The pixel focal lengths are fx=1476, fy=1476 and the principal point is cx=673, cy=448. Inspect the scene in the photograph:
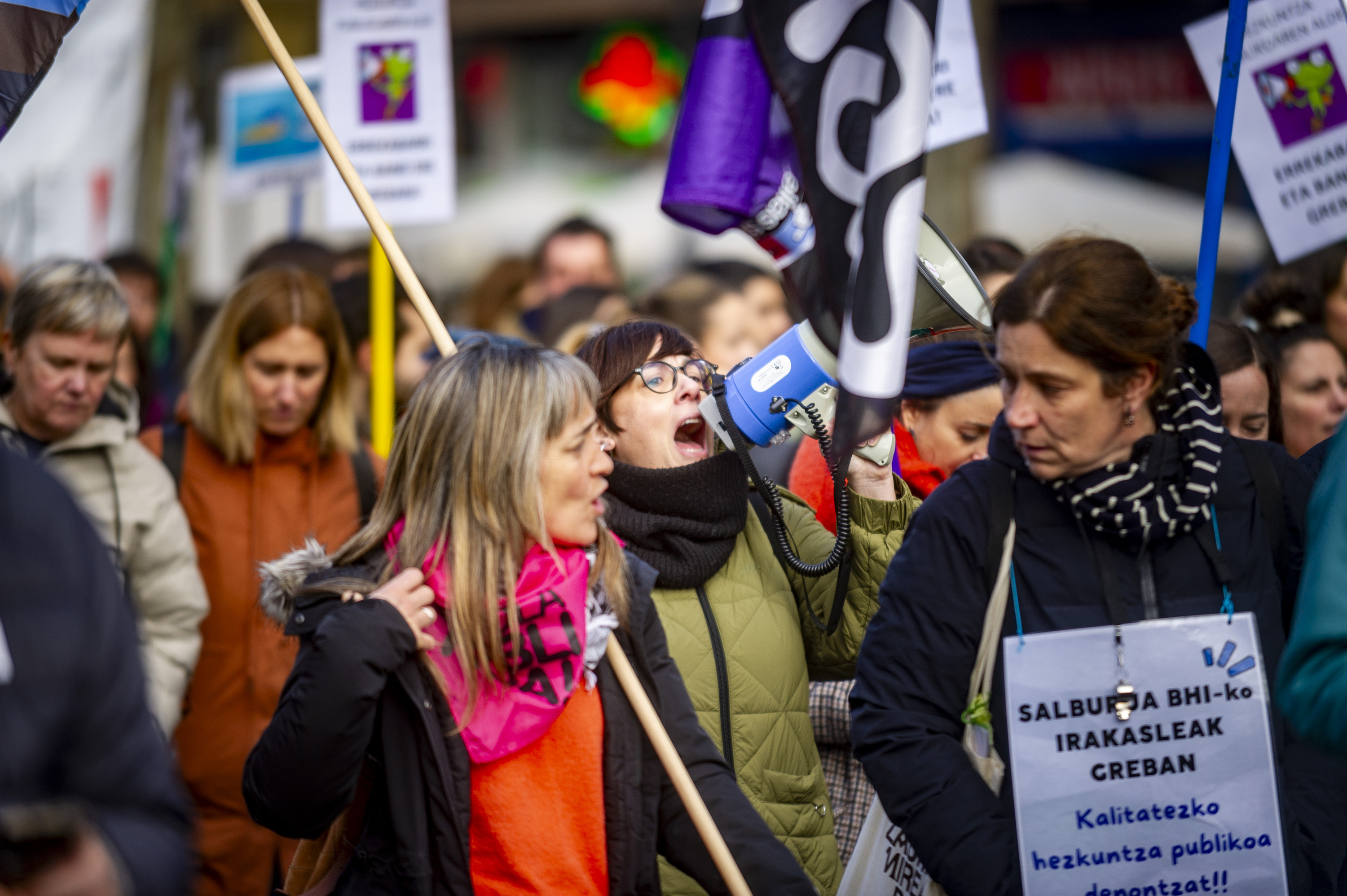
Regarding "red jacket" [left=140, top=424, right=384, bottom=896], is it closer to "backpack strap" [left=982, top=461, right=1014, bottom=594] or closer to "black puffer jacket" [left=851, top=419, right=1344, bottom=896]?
"black puffer jacket" [left=851, top=419, right=1344, bottom=896]

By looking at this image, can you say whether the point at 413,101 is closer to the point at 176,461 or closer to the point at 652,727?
the point at 176,461

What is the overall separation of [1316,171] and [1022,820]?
10.0ft

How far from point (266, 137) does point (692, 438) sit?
15.4 feet

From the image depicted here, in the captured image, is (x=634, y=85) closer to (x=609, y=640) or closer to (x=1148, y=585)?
(x=609, y=640)

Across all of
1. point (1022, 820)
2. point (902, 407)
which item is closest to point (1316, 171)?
point (902, 407)

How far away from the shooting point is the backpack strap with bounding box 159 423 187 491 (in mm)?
4527

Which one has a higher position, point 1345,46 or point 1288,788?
point 1345,46

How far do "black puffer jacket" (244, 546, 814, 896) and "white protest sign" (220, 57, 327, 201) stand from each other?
4.96 metres

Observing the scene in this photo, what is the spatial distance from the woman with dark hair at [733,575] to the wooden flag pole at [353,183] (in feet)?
1.51

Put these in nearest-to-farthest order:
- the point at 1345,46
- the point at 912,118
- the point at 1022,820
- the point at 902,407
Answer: the point at 1022,820
the point at 912,118
the point at 902,407
the point at 1345,46

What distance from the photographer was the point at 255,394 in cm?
462

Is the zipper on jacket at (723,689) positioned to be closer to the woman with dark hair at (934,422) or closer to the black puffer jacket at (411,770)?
the black puffer jacket at (411,770)

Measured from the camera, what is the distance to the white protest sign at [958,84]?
4.93m

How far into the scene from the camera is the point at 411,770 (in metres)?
2.52
